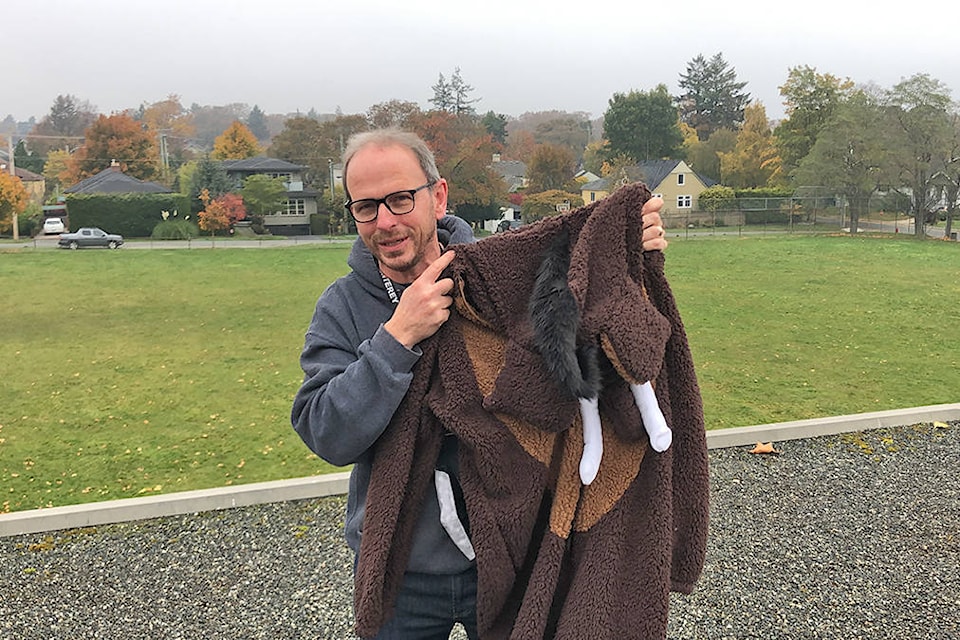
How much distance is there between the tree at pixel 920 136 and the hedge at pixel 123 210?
37.3 meters

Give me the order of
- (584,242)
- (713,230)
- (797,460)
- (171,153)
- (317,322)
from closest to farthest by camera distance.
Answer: (584,242) → (317,322) → (797,460) → (713,230) → (171,153)

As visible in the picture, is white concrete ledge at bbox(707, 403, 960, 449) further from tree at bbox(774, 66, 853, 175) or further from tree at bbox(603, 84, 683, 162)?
tree at bbox(603, 84, 683, 162)

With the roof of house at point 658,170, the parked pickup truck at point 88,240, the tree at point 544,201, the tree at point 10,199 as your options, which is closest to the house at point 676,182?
the roof of house at point 658,170

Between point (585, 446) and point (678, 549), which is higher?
point (585, 446)

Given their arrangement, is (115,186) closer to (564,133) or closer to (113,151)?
(113,151)

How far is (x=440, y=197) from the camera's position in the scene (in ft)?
5.69

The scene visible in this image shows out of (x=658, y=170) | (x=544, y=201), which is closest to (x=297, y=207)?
(x=544, y=201)

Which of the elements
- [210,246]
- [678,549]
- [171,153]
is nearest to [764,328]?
[678,549]

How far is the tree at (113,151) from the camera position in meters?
53.3

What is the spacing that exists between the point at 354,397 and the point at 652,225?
0.75 m

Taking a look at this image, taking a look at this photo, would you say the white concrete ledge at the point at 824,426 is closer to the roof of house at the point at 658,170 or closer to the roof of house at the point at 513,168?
the roof of house at the point at 658,170

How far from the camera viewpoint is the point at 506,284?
1568mm

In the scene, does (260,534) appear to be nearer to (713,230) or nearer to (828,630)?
(828,630)

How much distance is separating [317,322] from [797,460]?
15.4 ft
